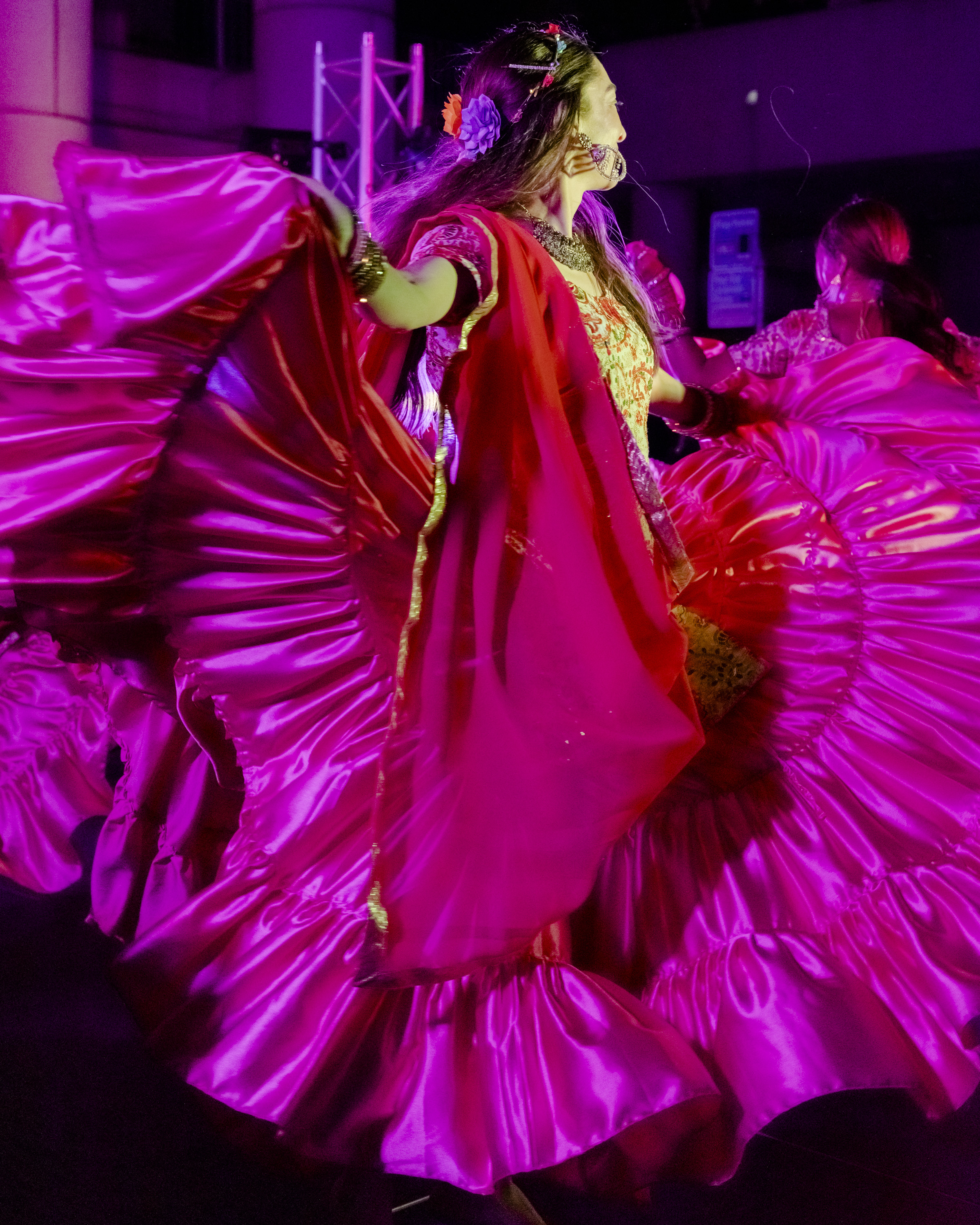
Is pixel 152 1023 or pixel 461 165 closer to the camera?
pixel 152 1023

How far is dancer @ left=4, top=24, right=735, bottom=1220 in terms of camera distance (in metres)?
1.31

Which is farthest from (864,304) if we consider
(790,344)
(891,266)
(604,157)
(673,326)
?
(604,157)

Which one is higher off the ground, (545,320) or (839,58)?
(839,58)

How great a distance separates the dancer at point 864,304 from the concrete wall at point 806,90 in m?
2.64

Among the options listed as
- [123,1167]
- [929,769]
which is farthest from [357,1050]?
[929,769]

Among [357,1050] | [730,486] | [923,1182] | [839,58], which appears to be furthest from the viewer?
[839,58]

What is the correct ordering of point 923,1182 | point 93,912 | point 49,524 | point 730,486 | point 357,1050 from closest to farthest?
point 49,524, point 357,1050, point 923,1182, point 730,486, point 93,912

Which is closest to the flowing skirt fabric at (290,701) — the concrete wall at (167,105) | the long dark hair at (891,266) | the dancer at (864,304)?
the dancer at (864,304)

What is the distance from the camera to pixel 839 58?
548 cm

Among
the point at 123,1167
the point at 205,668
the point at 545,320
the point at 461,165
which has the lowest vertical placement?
the point at 123,1167

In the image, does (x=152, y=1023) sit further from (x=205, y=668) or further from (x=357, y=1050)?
(x=205, y=668)

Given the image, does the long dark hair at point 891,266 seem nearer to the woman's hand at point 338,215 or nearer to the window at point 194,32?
the woman's hand at point 338,215

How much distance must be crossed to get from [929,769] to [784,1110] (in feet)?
1.52

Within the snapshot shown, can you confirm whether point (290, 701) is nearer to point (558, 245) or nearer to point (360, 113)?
point (558, 245)
